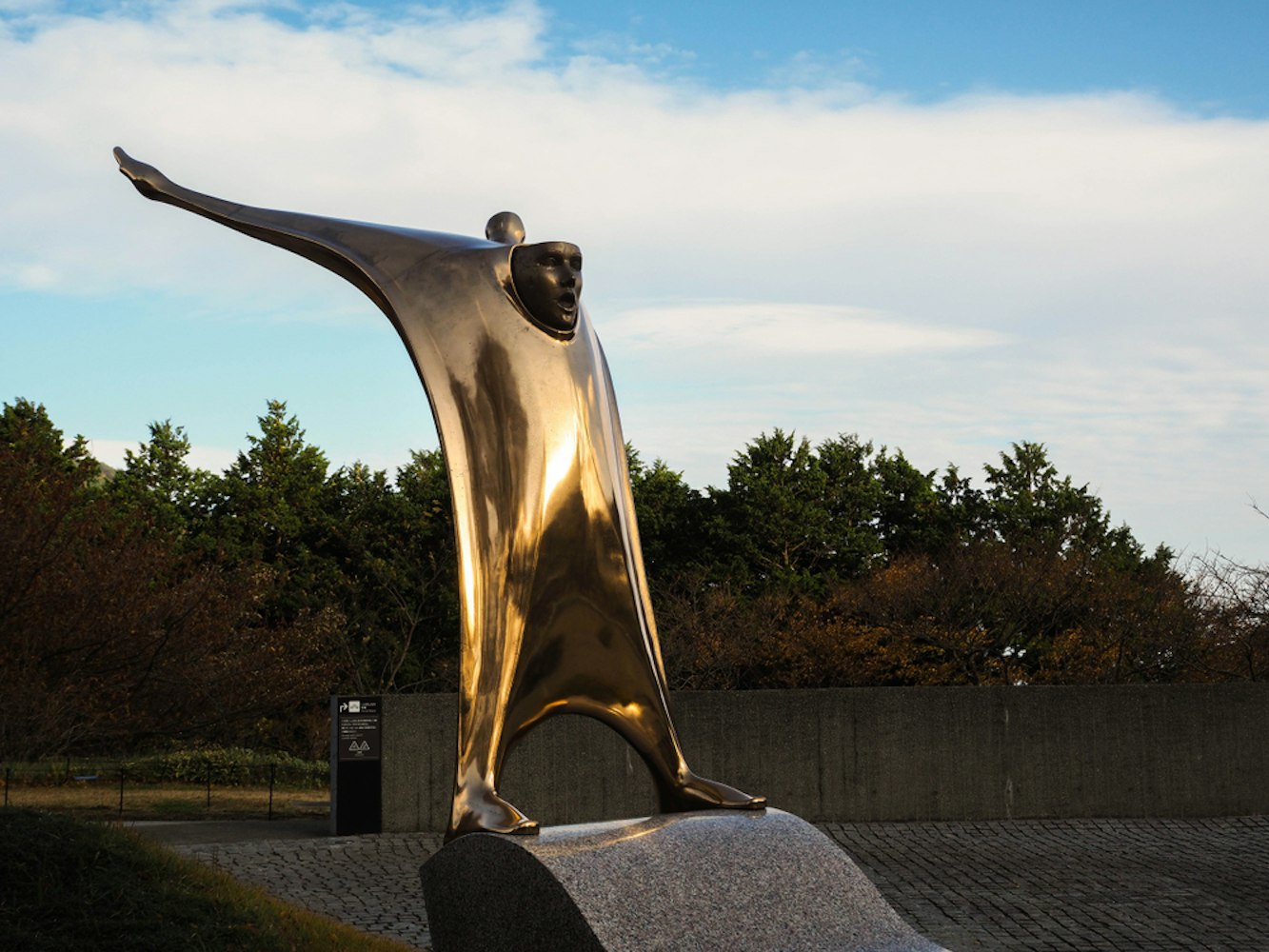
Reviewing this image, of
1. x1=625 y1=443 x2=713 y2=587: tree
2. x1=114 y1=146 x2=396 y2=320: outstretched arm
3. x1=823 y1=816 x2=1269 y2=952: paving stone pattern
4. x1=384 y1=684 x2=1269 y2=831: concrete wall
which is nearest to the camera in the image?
x1=114 y1=146 x2=396 y2=320: outstretched arm

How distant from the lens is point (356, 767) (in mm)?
12656

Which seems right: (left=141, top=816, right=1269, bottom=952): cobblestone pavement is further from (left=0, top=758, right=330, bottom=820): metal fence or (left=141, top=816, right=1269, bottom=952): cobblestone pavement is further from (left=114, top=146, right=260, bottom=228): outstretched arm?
(left=114, top=146, right=260, bottom=228): outstretched arm

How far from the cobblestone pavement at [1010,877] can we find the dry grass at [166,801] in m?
1.34

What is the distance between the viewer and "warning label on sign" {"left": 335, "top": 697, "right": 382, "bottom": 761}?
1265 cm

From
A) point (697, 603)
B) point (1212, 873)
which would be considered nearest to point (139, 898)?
point (1212, 873)

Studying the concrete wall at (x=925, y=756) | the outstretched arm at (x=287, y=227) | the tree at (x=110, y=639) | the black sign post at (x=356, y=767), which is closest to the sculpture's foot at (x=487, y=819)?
the outstretched arm at (x=287, y=227)

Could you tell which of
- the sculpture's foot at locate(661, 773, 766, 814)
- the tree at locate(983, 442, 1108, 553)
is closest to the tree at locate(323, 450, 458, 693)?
the tree at locate(983, 442, 1108, 553)

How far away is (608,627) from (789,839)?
3.58 ft

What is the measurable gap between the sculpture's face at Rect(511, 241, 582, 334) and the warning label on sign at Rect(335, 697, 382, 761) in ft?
25.8

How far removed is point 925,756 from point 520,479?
921cm

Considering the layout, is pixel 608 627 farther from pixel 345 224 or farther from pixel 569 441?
pixel 345 224

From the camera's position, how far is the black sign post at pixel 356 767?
41.3 feet

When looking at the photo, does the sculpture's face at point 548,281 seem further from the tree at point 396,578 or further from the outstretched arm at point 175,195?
the tree at point 396,578

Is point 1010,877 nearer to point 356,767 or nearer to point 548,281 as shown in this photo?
point 356,767
